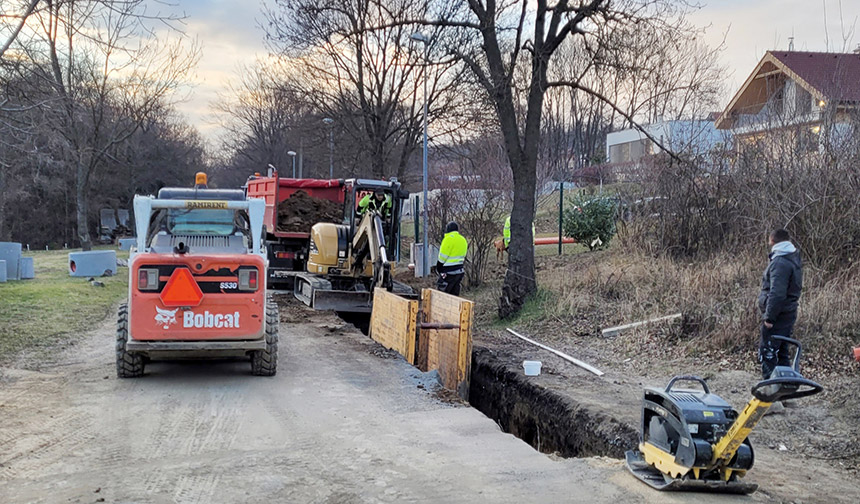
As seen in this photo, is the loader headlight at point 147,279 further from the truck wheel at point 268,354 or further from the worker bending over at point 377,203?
the worker bending over at point 377,203

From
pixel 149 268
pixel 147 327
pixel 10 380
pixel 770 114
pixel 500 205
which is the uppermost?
pixel 770 114

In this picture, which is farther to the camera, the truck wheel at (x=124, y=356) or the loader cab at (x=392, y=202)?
the loader cab at (x=392, y=202)

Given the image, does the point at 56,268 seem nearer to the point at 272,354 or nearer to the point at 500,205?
the point at 500,205

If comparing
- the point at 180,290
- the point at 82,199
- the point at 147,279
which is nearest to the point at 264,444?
the point at 180,290

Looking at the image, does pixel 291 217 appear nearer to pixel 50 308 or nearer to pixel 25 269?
pixel 50 308

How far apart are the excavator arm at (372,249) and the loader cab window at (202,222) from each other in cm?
347

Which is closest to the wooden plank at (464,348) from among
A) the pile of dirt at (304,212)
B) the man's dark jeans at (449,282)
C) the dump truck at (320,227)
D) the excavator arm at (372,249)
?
the excavator arm at (372,249)

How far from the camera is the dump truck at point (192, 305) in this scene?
307 inches

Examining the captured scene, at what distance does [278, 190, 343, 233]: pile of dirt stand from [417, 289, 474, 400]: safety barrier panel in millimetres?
7083

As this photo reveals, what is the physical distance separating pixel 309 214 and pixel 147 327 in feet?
33.2

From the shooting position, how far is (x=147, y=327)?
7.81 meters

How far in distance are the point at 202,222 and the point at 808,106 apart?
34.3 feet

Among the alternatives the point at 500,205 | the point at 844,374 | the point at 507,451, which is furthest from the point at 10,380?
the point at 500,205

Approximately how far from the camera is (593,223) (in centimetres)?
1998
